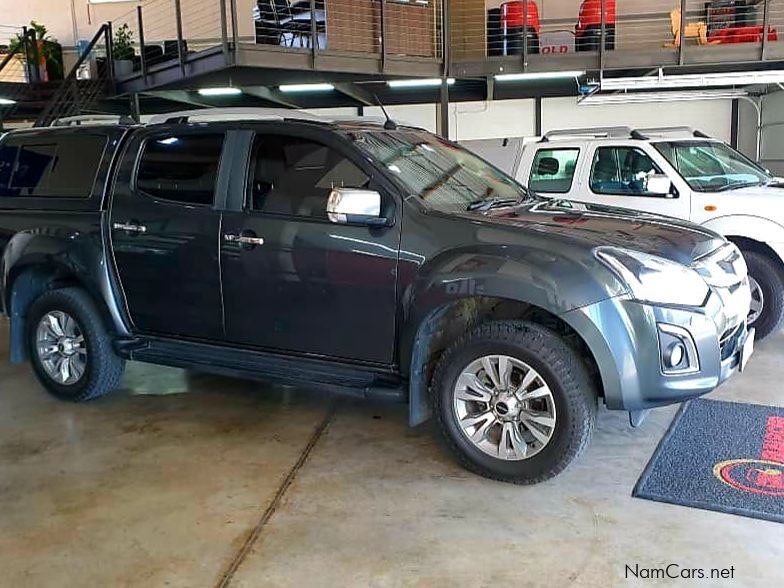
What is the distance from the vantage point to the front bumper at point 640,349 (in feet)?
10.1

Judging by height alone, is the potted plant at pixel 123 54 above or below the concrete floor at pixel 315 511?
above

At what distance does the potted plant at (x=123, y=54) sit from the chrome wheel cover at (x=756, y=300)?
1065 centimetres

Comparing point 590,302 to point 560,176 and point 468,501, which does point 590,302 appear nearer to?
point 468,501

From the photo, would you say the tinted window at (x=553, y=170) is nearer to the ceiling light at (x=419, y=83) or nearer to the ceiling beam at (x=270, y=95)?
the ceiling light at (x=419, y=83)

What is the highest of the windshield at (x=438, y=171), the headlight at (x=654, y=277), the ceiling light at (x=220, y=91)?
the ceiling light at (x=220, y=91)

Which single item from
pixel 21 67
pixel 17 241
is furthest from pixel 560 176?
pixel 21 67

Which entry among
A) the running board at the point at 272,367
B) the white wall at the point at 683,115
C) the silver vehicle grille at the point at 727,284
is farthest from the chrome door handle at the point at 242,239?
the white wall at the point at 683,115

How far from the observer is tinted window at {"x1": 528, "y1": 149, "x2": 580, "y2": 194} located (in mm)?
6668

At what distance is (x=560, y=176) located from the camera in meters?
6.75

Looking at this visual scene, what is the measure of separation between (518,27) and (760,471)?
8786 mm

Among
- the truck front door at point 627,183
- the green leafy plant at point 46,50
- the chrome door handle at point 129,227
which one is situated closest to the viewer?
the chrome door handle at point 129,227

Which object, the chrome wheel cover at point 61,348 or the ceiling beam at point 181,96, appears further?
the ceiling beam at point 181,96

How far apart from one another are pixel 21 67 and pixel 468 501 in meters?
15.7

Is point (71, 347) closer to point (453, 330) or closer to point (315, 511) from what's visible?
point (315, 511)
